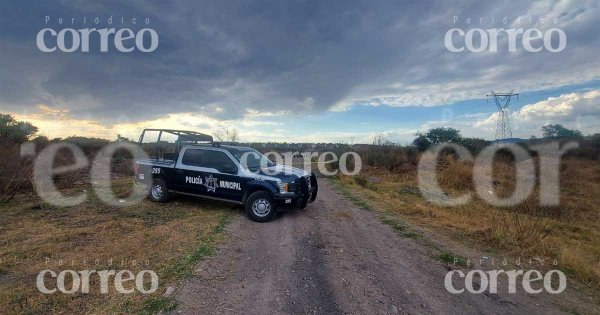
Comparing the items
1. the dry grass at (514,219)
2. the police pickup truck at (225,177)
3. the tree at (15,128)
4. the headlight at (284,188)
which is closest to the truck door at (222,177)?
the police pickup truck at (225,177)

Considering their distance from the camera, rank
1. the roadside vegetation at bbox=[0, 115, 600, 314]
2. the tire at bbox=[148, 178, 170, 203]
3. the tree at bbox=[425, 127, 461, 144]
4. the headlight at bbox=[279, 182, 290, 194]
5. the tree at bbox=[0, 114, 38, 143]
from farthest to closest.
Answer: the tree at bbox=[425, 127, 461, 144], the tree at bbox=[0, 114, 38, 143], the tire at bbox=[148, 178, 170, 203], the headlight at bbox=[279, 182, 290, 194], the roadside vegetation at bbox=[0, 115, 600, 314]

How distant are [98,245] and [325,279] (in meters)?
4.38

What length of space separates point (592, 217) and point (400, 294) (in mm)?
12312

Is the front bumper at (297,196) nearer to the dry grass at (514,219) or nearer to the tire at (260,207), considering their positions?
the tire at (260,207)

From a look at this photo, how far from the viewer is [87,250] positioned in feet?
19.6

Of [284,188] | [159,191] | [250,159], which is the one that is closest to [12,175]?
[159,191]

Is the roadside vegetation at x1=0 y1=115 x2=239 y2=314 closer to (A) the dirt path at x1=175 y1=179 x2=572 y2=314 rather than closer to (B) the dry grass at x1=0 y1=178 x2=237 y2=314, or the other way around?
(B) the dry grass at x1=0 y1=178 x2=237 y2=314

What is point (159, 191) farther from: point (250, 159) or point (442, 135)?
point (442, 135)

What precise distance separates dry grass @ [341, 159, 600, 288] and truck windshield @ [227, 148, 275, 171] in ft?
14.1

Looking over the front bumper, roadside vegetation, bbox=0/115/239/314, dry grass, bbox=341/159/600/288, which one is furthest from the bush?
dry grass, bbox=341/159/600/288

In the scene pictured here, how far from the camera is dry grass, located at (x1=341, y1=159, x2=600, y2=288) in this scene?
6.46m

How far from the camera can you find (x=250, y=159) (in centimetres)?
956

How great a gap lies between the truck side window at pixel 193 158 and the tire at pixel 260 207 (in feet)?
6.74

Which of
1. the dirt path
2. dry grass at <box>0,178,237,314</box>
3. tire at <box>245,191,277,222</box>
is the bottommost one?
the dirt path
